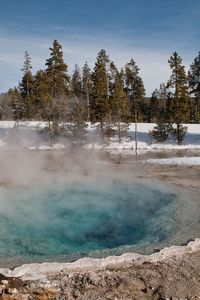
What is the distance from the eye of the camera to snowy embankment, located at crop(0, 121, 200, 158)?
139 ft

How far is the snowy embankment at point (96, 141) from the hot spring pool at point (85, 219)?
726 inches

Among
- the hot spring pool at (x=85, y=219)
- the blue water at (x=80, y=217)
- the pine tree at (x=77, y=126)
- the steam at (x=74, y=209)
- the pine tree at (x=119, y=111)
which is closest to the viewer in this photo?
the hot spring pool at (x=85, y=219)

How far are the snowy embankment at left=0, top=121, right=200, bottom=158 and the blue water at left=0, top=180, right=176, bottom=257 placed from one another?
18.5 meters

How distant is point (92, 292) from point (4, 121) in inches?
1880

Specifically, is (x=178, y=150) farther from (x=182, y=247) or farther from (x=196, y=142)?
(x=182, y=247)

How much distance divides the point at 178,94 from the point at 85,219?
94.6 ft

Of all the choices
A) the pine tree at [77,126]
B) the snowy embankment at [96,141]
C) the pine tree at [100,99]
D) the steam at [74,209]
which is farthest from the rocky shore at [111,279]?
the pine tree at [100,99]

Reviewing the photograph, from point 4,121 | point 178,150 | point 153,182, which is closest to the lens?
point 153,182

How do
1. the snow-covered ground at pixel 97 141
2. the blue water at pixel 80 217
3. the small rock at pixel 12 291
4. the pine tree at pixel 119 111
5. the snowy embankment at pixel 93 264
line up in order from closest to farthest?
the small rock at pixel 12 291 < the snowy embankment at pixel 93 264 < the blue water at pixel 80 217 < the snow-covered ground at pixel 97 141 < the pine tree at pixel 119 111

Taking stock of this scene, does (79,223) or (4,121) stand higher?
(4,121)

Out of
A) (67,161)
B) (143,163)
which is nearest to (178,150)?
(143,163)

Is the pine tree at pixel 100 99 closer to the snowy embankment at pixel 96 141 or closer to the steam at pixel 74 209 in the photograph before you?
the snowy embankment at pixel 96 141

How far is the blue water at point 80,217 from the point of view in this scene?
1416 cm

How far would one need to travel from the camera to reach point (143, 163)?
31328 millimetres
